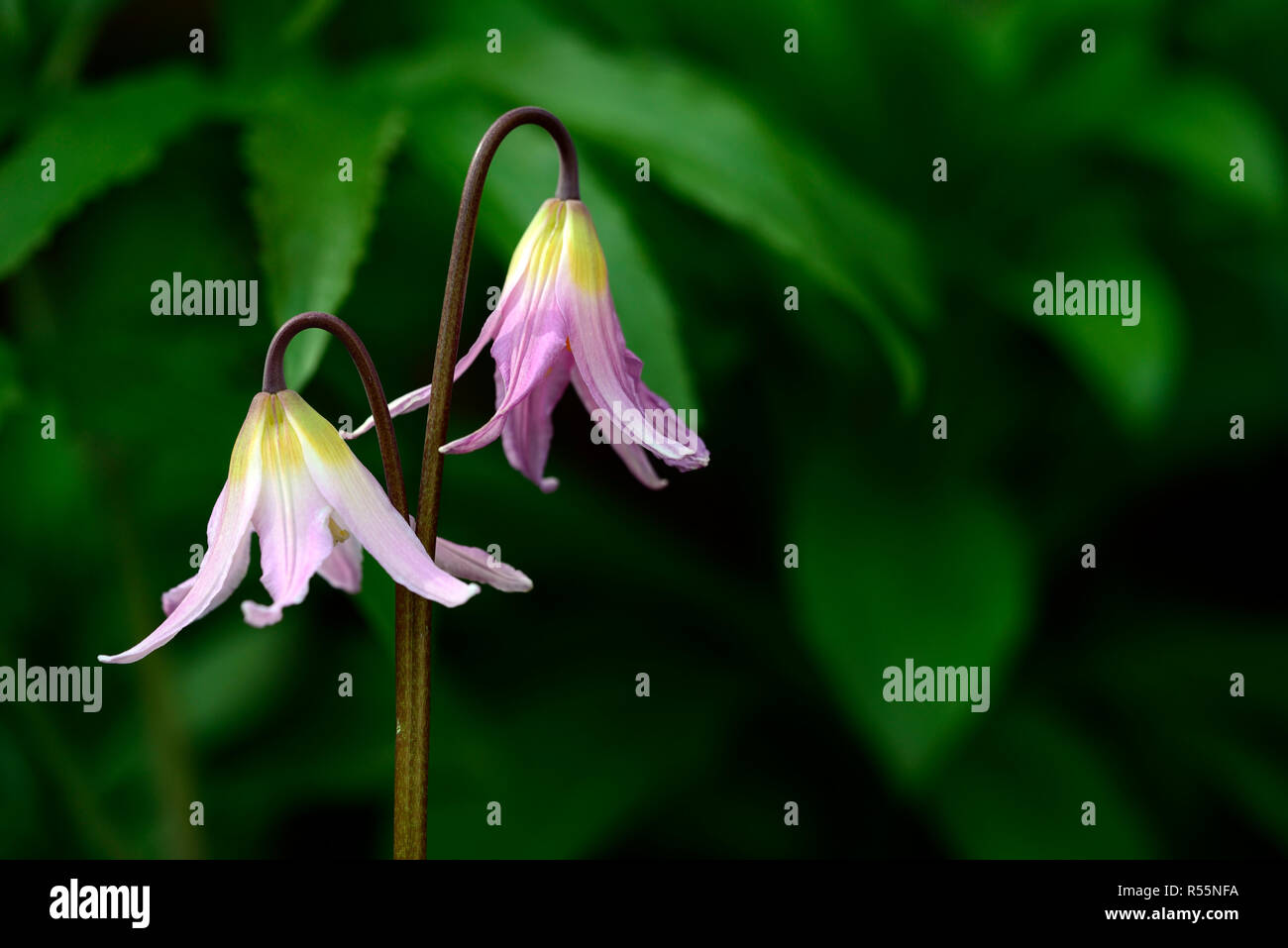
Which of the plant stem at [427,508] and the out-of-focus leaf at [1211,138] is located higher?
the out-of-focus leaf at [1211,138]

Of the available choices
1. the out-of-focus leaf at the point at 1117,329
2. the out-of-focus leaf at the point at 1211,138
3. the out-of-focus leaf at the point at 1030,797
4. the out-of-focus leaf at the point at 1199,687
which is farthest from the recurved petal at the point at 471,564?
the out-of-focus leaf at the point at 1199,687

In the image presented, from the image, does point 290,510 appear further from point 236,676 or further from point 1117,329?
point 236,676

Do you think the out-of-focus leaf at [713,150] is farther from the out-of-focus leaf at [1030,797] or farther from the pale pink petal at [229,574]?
the out-of-focus leaf at [1030,797]

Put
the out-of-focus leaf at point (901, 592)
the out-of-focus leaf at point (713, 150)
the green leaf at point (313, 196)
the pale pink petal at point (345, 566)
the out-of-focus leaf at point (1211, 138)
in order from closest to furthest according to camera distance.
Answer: the pale pink petal at point (345, 566) < the green leaf at point (313, 196) < the out-of-focus leaf at point (713, 150) < the out-of-focus leaf at point (901, 592) < the out-of-focus leaf at point (1211, 138)

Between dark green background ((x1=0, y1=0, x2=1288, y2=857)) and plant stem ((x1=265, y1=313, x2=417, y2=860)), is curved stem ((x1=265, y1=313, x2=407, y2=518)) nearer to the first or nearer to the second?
plant stem ((x1=265, y1=313, x2=417, y2=860))

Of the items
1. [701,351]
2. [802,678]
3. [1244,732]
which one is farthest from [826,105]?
[1244,732]

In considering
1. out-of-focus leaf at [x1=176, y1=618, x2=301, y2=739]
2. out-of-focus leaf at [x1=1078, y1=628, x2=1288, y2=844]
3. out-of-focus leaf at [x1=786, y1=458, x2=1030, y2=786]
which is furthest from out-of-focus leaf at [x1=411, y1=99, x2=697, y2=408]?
out-of-focus leaf at [x1=1078, y1=628, x2=1288, y2=844]

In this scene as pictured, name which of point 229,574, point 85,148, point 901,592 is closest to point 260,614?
point 229,574
